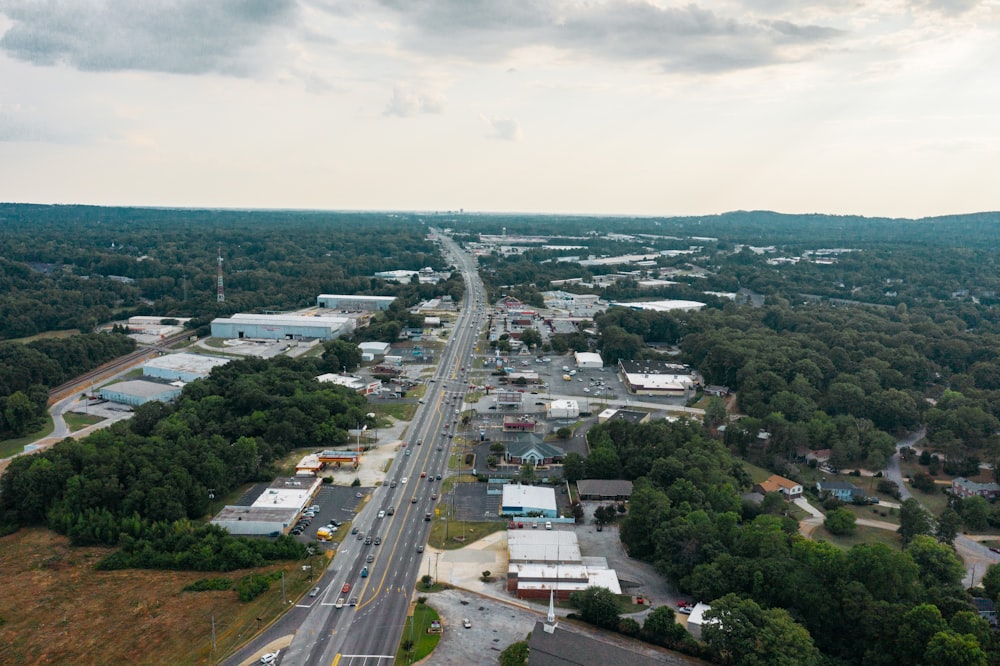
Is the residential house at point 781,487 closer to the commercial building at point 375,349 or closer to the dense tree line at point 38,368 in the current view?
the commercial building at point 375,349

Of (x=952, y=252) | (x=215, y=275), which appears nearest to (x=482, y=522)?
(x=215, y=275)

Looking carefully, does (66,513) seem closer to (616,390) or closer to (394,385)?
(394,385)

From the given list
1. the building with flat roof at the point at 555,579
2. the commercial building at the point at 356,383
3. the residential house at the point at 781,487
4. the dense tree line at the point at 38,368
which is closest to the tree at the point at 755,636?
the building with flat roof at the point at 555,579

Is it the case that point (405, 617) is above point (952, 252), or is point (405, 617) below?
below

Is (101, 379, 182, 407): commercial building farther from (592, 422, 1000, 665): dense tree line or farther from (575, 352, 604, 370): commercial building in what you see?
(592, 422, 1000, 665): dense tree line

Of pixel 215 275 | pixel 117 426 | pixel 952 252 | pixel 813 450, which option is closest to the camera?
pixel 117 426

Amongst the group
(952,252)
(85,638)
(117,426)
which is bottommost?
(85,638)
